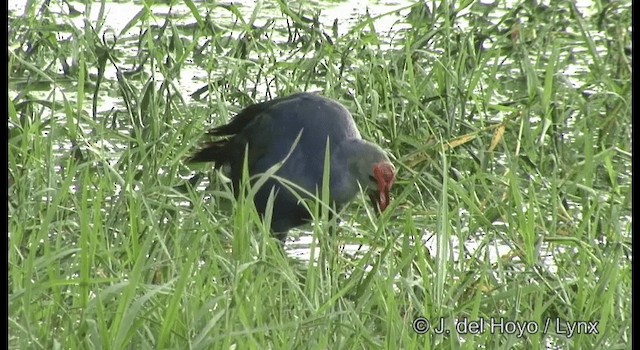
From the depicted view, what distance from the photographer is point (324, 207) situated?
3.33 m

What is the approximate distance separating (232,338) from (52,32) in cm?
231

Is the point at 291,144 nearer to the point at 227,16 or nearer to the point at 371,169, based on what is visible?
the point at 371,169

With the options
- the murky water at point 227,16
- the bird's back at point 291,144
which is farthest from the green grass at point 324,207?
A: the bird's back at point 291,144

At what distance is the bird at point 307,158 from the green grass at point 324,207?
0.31 feet

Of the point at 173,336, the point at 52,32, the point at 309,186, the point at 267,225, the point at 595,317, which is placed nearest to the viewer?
the point at 173,336

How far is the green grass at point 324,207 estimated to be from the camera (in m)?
2.92

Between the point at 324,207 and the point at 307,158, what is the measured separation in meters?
0.85

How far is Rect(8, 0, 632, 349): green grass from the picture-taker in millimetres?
2920

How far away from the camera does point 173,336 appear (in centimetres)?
284

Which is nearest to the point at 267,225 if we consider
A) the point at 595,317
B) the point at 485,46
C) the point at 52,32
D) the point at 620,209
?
the point at 595,317

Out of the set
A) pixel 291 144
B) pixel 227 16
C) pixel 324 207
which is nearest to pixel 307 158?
pixel 291 144

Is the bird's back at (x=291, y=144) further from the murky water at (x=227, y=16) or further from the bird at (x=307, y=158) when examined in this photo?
the murky water at (x=227, y=16)
